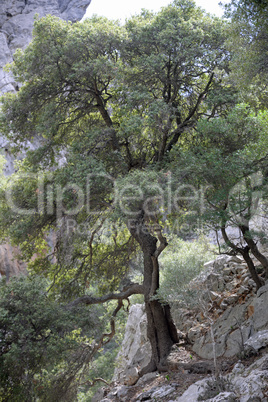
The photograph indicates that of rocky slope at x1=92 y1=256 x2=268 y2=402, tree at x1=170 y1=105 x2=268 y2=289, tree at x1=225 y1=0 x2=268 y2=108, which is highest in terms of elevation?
tree at x1=225 y1=0 x2=268 y2=108

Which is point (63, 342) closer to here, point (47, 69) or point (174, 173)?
point (174, 173)

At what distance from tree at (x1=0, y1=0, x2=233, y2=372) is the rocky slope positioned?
0.87 meters

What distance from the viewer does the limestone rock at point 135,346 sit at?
1289cm

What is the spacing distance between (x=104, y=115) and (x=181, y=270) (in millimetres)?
6045

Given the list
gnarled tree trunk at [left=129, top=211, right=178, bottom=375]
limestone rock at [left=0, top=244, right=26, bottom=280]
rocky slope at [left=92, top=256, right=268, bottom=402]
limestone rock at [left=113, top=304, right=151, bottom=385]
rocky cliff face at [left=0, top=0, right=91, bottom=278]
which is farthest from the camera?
rocky cliff face at [left=0, top=0, right=91, bottom=278]

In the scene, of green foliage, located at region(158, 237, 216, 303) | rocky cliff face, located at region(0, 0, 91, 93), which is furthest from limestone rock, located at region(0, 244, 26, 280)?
rocky cliff face, located at region(0, 0, 91, 93)

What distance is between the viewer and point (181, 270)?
42.7 ft

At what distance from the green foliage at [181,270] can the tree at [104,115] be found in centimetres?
70

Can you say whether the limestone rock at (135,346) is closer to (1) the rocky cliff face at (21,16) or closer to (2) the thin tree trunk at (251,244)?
(2) the thin tree trunk at (251,244)

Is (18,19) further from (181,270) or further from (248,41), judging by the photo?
(248,41)

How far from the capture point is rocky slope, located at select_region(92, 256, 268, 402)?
643cm

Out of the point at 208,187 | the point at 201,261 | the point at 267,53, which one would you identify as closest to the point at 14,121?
the point at 208,187

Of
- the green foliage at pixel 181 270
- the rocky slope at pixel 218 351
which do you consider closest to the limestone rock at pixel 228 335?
the rocky slope at pixel 218 351

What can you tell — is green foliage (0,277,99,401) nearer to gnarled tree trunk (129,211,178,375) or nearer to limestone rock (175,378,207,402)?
gnarled tree trunk (129,211,178,375)
